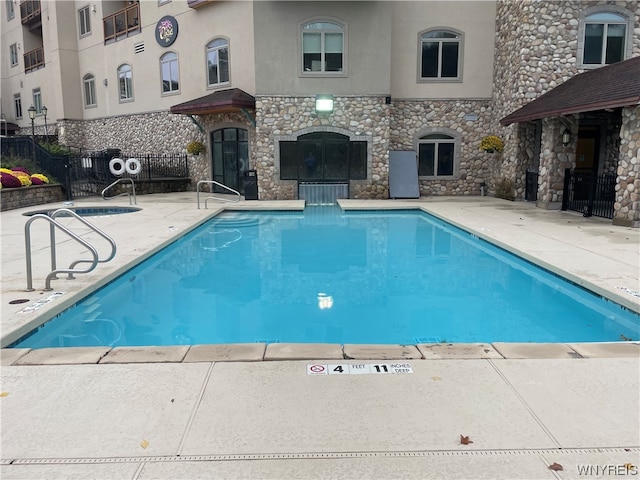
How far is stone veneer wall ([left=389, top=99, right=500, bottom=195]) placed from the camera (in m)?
16.7

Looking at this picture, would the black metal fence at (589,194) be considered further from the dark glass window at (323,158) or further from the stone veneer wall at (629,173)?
the dark glass window at (323,158)

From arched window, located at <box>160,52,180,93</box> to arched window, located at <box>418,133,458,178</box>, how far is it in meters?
9.84

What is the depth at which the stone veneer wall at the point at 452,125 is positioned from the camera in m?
16.7

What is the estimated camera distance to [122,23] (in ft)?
70.6

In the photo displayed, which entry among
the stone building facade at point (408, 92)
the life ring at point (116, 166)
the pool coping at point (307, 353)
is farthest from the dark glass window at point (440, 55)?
the pool coping at point (307, 353)

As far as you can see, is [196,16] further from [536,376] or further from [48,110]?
[536,376]

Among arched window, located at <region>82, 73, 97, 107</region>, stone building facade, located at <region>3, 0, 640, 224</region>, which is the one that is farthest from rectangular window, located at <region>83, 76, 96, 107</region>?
stone building facade, located at <region>3, 0, 640, 224</region>

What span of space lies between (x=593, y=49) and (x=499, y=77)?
A: 2768 millimetres

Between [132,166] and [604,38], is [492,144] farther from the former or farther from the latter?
[132,166]

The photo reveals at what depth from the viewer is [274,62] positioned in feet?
50.0

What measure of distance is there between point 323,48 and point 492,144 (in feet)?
20.6

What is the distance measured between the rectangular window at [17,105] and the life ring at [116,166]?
53.7 ft

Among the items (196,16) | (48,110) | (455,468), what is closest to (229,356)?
(455,468)

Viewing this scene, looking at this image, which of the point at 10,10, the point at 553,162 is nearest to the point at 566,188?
the point at 553,162
